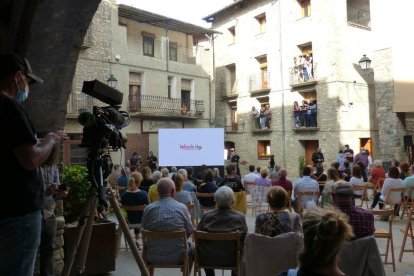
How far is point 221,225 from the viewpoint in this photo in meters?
3.87

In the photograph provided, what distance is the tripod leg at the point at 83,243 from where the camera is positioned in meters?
2.57

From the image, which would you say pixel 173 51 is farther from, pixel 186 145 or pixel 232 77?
pixel 186 145

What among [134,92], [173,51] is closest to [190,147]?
[134,92]

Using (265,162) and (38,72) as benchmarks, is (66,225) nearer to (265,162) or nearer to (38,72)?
(38,72)

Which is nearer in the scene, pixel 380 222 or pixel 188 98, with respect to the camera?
pixel 380 222

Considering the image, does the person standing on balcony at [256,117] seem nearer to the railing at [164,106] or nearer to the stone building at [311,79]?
the stone building at [311,79]

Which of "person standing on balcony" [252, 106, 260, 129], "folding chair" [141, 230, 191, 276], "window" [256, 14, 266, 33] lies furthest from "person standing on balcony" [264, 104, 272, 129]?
"folding chair" [141, 230, 191, 276]

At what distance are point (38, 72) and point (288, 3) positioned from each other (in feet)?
59.8

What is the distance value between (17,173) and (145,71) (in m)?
18.5

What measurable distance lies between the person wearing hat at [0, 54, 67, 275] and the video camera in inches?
21.0

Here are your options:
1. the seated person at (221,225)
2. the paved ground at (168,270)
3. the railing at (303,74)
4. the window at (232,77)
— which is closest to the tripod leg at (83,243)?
the seated person at (221,225)

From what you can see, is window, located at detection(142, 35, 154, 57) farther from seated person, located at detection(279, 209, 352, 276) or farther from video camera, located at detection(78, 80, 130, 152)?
seated person, located at detection(279, 209, 352, 276)

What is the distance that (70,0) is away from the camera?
346 centimetres

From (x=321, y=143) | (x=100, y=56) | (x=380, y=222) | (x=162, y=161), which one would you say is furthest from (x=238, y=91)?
(x=380, y=222)
